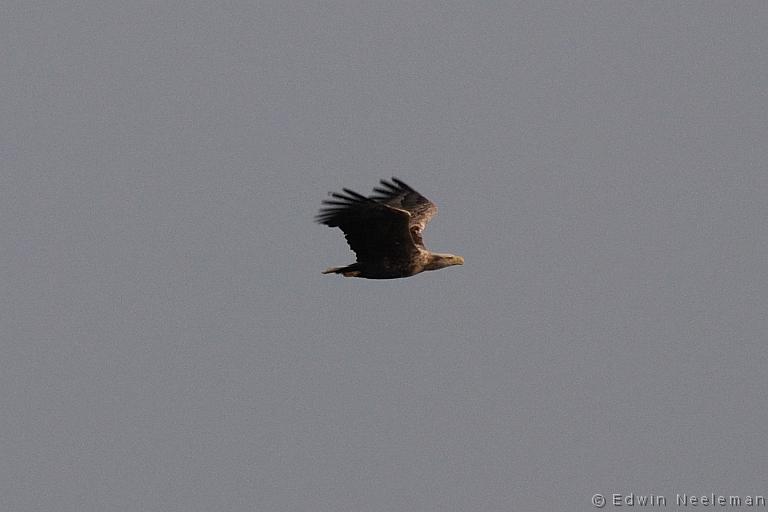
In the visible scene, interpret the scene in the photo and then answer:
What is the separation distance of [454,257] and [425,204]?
1.96 m

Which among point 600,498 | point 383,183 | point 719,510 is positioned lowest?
point 719,510

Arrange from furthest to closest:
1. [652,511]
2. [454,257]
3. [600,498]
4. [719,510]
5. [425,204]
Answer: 1. [719,510]
2. [652,511]
3. [600,498]
4. [425,204]
5. [454,257]

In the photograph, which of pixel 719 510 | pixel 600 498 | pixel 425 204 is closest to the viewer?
pixel 425 204

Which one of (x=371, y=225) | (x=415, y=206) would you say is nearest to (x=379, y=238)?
(x=371, y=225)

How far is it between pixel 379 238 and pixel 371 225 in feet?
1.35

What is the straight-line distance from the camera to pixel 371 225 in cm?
2167

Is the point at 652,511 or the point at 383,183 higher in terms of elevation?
the point at 383,183

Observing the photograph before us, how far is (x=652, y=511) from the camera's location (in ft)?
573

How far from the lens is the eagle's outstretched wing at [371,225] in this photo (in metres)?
21.0

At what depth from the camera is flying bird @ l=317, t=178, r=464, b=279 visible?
2117 centimetres

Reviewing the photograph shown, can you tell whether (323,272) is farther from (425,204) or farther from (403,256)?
(425,204)

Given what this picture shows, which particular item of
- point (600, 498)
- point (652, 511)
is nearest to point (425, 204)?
point (600, 498)

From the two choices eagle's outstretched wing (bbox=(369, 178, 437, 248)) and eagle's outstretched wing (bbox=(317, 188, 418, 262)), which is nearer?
eagle's outstretched wing (bbox=(317, 188, 418, 262))

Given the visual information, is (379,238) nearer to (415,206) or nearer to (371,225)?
(371,225)
